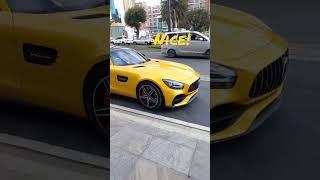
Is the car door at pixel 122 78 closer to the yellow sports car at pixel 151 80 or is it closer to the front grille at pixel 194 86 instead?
the yellow sports car at pixel 151 80

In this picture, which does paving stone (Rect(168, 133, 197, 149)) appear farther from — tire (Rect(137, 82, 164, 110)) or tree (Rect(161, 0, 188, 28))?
tree (Rect(161, 0, 188, 28))

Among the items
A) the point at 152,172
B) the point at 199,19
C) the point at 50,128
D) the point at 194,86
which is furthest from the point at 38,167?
the point at 199,19

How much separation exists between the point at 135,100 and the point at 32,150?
112 centimetres

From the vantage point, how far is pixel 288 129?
223cm

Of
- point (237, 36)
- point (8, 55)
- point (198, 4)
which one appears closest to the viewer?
point (198, 4)

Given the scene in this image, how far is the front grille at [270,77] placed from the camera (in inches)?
82.3

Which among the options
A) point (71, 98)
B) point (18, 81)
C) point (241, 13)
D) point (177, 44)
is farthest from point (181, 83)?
point (18, 81)

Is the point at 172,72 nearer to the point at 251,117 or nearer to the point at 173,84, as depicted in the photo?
the point at 173,84

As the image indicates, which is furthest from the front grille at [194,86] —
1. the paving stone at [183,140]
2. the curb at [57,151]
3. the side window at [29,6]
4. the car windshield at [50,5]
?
the side window at [29,6]

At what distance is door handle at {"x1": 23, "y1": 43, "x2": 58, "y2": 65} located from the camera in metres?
2.37

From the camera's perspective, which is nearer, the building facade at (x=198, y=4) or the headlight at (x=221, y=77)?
the building facade at (x=198, y=4)

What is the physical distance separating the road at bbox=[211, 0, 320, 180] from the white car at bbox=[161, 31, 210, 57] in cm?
27

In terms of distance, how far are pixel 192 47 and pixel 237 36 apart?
Answer: 32 cm

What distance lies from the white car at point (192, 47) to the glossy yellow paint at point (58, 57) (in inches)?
18.6
